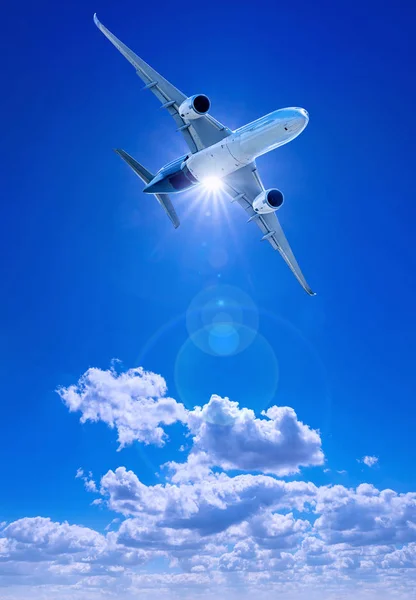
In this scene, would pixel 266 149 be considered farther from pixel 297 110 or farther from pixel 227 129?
pixel 227 129

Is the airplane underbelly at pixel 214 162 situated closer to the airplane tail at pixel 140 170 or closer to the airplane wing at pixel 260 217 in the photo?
the airplane wing at pixel 260 217

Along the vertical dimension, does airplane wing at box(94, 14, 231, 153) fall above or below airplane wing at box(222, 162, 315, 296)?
above

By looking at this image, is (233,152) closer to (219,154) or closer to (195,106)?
(219,154)

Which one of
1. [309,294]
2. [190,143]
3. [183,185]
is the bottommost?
[309,294]

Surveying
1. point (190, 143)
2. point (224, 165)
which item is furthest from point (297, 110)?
point (190, 143)

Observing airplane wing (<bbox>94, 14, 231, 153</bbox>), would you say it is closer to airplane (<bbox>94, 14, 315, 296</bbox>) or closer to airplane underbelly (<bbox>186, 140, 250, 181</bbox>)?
airplane (<bbox>94, 14, 315, 296</bbox>)

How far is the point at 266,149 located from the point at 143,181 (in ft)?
65.2

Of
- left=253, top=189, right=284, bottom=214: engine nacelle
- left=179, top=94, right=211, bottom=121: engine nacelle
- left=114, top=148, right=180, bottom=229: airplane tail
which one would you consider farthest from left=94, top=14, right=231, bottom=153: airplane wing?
left=253, top=189, right=284, bottom=214: engine nacelle

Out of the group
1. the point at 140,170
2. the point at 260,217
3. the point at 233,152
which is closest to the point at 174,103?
the point at 140,170

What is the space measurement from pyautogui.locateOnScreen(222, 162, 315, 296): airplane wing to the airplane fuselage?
18.5ft

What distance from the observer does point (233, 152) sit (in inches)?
1961

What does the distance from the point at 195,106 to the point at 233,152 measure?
21.5ft

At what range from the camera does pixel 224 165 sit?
52562 millimetres

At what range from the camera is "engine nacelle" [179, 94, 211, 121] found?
51.2 m
